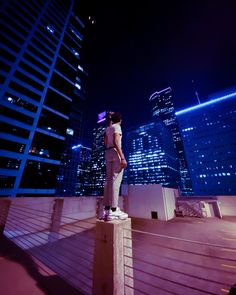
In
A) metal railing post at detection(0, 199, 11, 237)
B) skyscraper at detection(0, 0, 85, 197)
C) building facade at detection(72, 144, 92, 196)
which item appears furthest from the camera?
building facade at detection(72, 144, 92, 196)

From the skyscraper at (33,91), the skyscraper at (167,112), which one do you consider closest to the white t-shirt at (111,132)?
the skyscraper at (33,91)

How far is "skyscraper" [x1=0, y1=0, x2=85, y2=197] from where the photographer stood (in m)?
24.4

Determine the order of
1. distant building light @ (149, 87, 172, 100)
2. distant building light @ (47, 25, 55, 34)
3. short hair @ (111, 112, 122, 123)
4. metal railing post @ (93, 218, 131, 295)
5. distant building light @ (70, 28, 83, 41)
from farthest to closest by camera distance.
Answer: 1. distant building light @ (149, 87, 172, 100)
2. distant building light @ (70, 28, 83, 41)
3. distant building light @ (47, 25, 55, 34)
4. short hair @ (111, 112, 122, 123)
5. metal railing post @ (93, 218, 131, 295)

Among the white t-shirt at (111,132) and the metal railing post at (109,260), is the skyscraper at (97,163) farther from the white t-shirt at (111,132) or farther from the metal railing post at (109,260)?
the metal railing post at (109,260)

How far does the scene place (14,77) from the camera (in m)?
26.1

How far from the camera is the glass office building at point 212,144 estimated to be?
5985 centimetres

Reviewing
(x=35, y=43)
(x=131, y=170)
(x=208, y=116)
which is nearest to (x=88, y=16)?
(x=35, y=43)

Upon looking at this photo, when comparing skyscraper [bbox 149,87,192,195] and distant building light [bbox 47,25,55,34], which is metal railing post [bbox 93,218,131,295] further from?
skyscraper [bbox 149,87,192,195]

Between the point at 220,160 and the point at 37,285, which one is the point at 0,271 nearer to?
the point at 37,285

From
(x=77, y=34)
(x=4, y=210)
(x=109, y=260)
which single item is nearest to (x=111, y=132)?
(x=109, y=260)

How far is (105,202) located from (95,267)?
946mm

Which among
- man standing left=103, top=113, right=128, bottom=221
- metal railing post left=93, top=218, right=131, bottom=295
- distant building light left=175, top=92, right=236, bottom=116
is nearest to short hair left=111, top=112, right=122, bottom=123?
man standing left=103, top=113, right=128, bottom=221

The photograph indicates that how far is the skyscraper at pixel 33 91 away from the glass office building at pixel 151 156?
85296 mm

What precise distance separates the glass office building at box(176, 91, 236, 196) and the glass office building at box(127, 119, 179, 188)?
115ft
